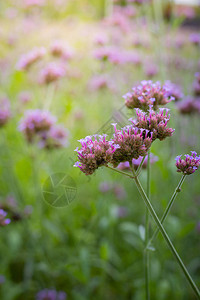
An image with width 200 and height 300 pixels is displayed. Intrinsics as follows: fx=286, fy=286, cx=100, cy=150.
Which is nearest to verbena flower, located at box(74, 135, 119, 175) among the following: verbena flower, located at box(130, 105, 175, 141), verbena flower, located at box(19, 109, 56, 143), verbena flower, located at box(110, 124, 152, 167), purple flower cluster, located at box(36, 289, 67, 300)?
verbena flower, located at box(110, 124, 152, 167)

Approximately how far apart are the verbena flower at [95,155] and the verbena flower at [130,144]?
28mm

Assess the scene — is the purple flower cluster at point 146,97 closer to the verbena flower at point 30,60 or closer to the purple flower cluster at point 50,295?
the purple flower cluster at point 50,295

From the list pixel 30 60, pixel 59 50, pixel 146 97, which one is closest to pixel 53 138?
pixel 30 60

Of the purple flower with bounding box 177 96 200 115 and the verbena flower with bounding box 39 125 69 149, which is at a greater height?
the purple flower with bounding box 177 96 200 115

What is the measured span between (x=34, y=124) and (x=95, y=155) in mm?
1270

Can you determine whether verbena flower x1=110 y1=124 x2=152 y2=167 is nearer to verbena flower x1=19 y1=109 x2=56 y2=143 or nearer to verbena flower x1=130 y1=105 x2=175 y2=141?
verbena flower x1=130 y1=105 x2=175 y2=141

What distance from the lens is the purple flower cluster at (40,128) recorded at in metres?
2.11

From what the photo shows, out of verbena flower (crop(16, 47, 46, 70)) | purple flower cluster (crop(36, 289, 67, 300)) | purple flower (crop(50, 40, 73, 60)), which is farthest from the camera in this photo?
purple flower (crop(50, 40, 73, 60))

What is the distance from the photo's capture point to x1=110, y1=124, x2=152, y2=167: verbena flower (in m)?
0.97

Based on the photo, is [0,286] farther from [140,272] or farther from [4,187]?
[4,187]

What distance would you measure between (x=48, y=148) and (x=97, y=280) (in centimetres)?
107

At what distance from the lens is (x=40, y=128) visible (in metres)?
2.15

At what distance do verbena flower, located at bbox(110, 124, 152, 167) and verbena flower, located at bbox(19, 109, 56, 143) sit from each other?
1224 millimetres

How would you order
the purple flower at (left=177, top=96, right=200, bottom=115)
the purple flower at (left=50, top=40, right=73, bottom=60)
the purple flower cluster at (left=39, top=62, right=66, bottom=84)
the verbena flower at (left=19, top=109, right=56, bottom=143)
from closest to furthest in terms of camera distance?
1. the verbena flower at (left=19, top=109, right=56, bottom=143)
2. the purple flower at (left=177, top=96, right=200, bottom=115)
3. the purple flower cluster at (left=39, top=62, right=66, bottom=84)
4. the purple flower at (left=50, top=40, right=73, bottom=60)
